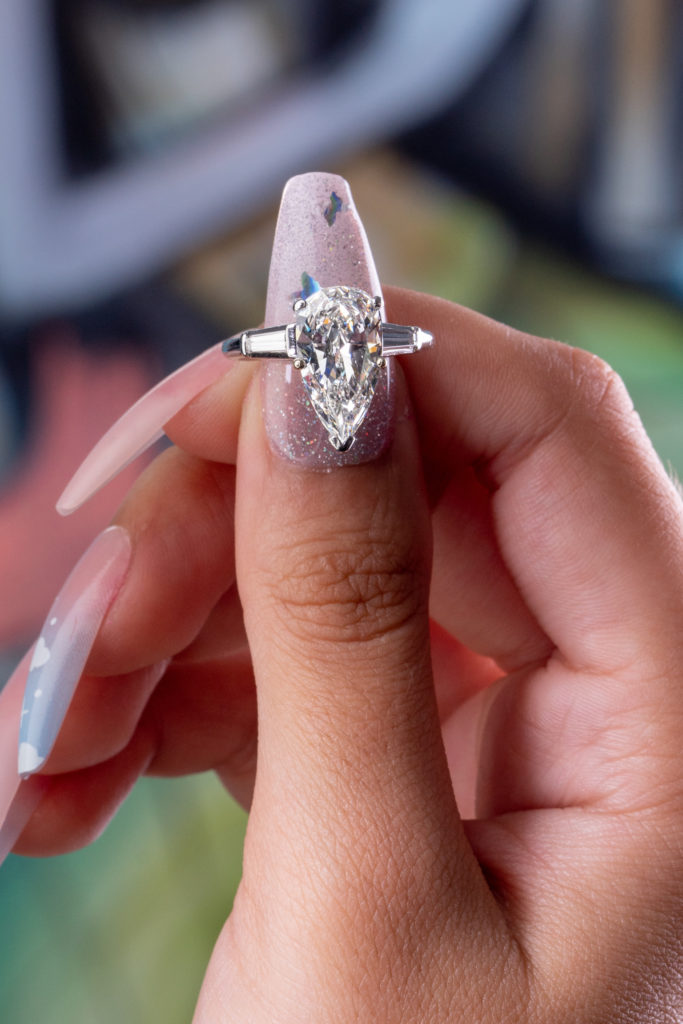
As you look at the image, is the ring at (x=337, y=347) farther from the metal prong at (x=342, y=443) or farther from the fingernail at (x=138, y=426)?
the fingernail at (x=138, y=426)

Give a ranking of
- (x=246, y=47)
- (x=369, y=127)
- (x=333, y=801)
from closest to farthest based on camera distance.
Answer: (x=333, y=801) < (x=246, y=47) < (x=369, y=127)

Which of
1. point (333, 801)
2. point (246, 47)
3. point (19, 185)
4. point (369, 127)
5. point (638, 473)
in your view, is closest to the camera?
point (333, 801)

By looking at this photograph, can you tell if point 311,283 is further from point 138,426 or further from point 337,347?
point 138,426

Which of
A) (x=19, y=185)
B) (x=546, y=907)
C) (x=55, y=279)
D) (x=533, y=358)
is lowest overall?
(x=546, y=907)

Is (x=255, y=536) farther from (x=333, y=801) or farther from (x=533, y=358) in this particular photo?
(x=533, y=358)

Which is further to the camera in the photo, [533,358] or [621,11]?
[621,11]

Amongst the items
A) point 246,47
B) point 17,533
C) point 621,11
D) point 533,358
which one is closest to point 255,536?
point 533,358

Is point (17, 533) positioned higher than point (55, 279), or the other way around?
point (55, 279)
